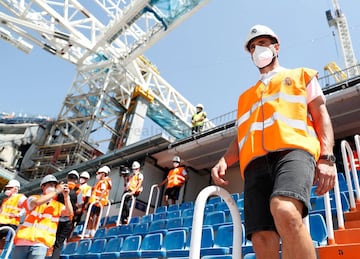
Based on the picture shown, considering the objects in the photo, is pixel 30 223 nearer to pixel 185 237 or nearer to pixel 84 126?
pixel 185 237

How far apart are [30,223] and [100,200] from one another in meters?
3.58

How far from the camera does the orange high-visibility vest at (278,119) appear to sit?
1.63 meters

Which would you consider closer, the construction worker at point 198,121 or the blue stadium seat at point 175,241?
the blue stadium seat at point 175,241

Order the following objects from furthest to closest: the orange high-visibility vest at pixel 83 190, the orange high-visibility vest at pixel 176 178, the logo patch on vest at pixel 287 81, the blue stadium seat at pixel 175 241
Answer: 1. the orange high-visibility vest at pixel 176 178
2. the orange high-visibility vest at pixel 83 190
3. the blue stadium seat at pixel 175 241
4. the logo patch on vest at pixel 287 81

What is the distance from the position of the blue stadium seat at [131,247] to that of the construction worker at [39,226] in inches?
40.6

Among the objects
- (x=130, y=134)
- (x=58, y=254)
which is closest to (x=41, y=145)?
(x=130, y=134)

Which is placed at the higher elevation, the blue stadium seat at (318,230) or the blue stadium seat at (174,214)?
the blue stadium seat at (174,214)

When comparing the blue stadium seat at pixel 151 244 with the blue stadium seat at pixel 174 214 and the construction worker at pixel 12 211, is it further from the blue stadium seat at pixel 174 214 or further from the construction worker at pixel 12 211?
the construction worker at pixel 12 211

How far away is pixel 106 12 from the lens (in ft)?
66.5

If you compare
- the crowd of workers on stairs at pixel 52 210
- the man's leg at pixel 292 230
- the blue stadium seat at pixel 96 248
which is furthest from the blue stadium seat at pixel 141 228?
the man's leg at pixel 292 230

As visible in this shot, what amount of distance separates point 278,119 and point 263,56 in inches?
19.1

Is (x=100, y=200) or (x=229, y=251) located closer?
(x=229, y=251)

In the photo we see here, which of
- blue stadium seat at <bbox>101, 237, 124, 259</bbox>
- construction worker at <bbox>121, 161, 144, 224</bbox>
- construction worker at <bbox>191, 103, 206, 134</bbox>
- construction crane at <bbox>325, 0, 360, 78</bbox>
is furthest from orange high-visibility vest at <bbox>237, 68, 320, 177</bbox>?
construction crane at <bbox>325, 0, 360, 78</bbox>

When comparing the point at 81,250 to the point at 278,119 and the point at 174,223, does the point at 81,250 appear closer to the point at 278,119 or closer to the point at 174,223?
the point at 174,223
